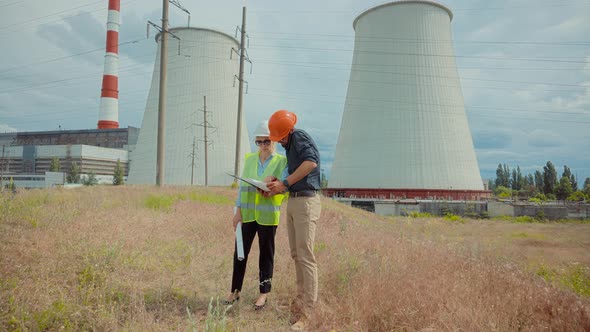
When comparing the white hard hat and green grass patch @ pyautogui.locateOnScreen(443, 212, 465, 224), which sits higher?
the white hard hat

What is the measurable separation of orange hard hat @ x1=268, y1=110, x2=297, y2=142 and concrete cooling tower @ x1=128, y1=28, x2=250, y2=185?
1403 centimetres

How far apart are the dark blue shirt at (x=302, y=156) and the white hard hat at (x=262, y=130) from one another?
0.24m

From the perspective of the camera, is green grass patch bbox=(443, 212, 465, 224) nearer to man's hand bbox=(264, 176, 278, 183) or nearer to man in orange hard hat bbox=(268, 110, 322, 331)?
man in orange hard hat bbox=(268, 110, 322, 331)

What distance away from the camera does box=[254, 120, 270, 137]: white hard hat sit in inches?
96.7

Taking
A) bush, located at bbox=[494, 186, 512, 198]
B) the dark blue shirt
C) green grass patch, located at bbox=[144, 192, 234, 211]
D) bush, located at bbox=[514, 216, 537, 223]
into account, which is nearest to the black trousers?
the dark blue shirt

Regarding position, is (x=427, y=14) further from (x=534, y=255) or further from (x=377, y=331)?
(x=377, y=331)

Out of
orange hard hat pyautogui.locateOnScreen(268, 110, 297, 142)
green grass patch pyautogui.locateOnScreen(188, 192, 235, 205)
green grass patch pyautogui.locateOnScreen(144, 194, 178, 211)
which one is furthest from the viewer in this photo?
green grass patch pyautogui.locateOnScreen(188, 192, 235, 205)

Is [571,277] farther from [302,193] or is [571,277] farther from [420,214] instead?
[420,214]

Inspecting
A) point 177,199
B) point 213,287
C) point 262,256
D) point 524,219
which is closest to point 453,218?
point 524,219

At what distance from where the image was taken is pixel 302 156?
2.19 meters

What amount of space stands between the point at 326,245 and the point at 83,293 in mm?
2480

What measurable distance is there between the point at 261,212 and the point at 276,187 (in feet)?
0.92

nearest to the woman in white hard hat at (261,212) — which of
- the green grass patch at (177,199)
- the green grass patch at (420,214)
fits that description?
the green grass patch at (177,199)

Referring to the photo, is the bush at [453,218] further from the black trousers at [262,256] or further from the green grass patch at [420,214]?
the black trousers at [262,256]
